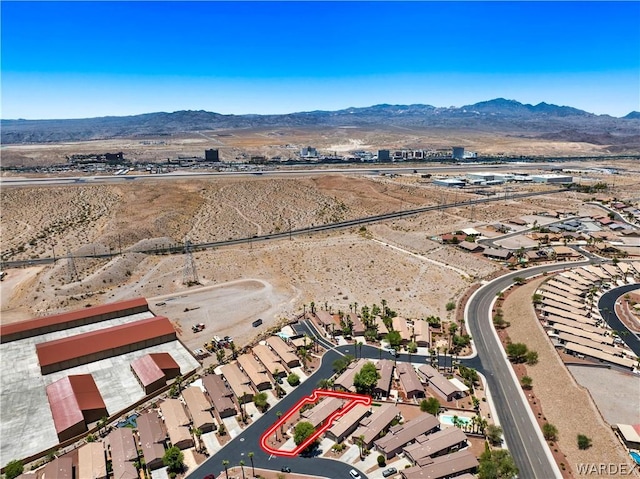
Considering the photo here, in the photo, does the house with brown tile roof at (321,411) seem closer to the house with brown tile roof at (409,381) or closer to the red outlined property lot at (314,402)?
the red outlined property lot at (314,402)

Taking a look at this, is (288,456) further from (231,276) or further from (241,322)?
(231,276)

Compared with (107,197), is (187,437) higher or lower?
lower

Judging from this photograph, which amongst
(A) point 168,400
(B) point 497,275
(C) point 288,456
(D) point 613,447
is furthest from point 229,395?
(B) point 497,275

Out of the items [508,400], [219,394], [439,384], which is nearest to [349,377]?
[439,384]

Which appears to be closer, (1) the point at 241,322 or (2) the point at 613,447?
(2) the point at 613,447

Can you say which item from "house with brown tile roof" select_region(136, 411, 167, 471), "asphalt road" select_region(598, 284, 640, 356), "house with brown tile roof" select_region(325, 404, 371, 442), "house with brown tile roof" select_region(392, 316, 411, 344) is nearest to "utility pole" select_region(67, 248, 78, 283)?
"house with brown tile roof" select_region(136, 411, 167, 471)

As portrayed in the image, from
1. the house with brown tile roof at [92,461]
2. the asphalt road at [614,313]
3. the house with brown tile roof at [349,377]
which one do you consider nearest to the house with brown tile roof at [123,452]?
the house with brown tile roof at [92,461]

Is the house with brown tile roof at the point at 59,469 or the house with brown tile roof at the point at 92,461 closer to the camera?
the house with brown tile roof at the point at 59,469
